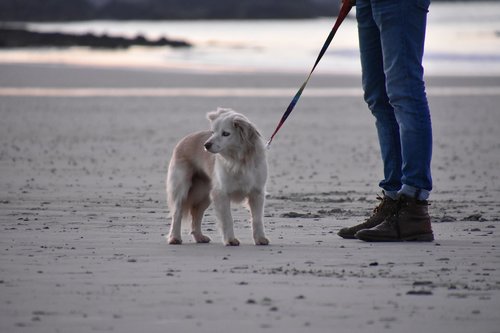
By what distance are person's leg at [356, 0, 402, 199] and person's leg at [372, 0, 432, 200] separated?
0.25 m

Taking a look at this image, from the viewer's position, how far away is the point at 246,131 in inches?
279

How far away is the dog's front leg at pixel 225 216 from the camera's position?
706 cm

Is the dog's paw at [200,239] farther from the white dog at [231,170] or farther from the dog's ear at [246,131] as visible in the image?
the dog's ear at [246,131]

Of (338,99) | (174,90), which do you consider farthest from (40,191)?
(174,90)

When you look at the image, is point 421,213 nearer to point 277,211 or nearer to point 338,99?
point 277,211

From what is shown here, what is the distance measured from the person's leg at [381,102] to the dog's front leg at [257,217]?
790mm

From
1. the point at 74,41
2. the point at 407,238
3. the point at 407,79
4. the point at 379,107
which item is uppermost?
the point at 74,41

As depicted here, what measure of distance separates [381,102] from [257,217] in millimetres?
1085

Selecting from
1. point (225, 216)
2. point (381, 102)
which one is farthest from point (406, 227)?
point (225, 216)

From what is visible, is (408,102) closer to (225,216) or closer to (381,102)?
(381,102)

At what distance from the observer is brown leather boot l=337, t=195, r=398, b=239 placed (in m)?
6.93

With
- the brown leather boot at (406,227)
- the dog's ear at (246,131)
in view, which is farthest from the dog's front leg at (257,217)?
the brown leather boot at (406,227)

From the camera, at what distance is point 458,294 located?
5.07 m

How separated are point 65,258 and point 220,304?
1506 millimetres
